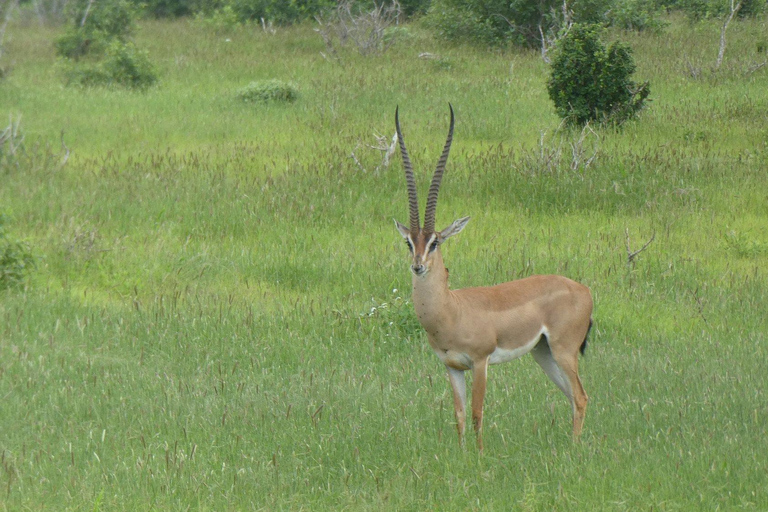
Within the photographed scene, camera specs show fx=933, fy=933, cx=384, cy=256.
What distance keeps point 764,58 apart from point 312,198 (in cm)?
1174

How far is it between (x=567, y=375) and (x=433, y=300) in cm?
105

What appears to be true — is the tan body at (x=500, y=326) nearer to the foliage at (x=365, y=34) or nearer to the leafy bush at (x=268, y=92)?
the leafy bush at (x=268, y=92)

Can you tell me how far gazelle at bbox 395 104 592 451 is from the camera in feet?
18.5

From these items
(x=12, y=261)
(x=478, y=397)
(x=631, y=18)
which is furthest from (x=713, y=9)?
(x=478, y=397)

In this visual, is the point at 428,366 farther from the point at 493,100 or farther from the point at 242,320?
the point at 493,100

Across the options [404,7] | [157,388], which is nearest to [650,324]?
[157,388]

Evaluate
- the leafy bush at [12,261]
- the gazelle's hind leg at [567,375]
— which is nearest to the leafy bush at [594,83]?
the leafy bush at [12,261]

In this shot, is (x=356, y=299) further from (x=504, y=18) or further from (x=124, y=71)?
(x=504, y=18)

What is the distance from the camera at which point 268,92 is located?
17.3m

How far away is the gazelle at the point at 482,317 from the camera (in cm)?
563

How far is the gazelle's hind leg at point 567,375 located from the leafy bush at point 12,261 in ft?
16.5

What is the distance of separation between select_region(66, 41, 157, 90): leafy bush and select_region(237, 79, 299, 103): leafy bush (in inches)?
112

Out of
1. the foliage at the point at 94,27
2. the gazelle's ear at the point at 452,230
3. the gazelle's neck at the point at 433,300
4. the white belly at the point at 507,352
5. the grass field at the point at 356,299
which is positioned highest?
the gazelle's ear at the point at 452,230

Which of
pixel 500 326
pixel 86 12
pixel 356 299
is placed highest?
pixel 500 326
